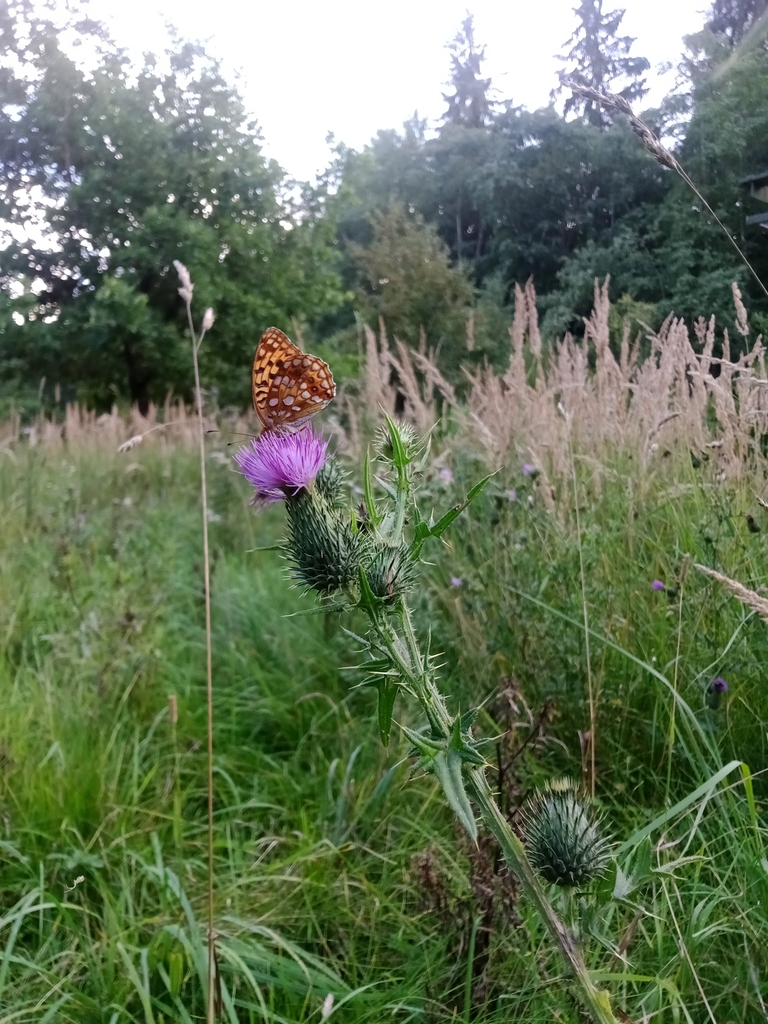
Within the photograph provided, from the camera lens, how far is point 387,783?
244 cm

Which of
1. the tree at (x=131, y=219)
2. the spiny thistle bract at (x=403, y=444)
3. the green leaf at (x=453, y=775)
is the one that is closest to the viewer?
the green leaf at (x=453, y=775)

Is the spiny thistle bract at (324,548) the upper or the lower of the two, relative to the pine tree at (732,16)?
lower

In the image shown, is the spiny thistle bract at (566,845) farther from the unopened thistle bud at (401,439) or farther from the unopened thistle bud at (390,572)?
the unopened thistle bud at (401,439)

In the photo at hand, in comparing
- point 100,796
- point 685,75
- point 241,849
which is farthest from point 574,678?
point 685,75

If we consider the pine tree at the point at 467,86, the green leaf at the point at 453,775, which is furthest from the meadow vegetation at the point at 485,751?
the pine tree at the point at 467,86

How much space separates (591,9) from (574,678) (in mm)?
3528

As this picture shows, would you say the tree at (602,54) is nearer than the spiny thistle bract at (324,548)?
No

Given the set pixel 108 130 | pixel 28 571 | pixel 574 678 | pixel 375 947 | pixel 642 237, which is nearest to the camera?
pixel 375 947

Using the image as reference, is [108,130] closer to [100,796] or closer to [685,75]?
[685,75]

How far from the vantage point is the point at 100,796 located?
2430 mm

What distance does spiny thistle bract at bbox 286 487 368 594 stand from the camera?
1216 mm

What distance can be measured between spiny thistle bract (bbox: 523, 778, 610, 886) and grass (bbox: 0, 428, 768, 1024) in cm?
5

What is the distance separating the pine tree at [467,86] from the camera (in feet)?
18.3

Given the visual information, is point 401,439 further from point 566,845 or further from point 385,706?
point 566,845
